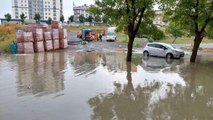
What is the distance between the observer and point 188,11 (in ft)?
74.9

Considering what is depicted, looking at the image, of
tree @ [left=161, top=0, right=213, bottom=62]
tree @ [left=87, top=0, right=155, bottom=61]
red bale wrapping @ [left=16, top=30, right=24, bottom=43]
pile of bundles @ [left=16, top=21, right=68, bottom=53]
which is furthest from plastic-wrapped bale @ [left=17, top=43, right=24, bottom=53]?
tree @ [left=161, top=0, right=213, bottom=62]

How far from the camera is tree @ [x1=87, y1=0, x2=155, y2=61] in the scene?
74.4 feet

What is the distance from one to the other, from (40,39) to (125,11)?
13.8m

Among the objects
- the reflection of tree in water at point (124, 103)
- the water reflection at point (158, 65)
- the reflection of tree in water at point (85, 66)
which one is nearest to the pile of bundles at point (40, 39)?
the reflection of tree in water at point (85, 66)

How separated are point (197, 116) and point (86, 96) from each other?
442 cm

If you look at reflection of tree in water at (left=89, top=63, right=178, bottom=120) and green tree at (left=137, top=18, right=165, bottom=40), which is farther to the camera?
green tree at (left=137, top=18, right=165, bottom=40)

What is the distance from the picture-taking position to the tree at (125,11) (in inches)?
893

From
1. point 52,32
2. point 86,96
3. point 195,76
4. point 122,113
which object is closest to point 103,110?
point 122,113

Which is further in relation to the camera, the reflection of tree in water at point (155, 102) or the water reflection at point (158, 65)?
the water reflection at point (158, 65)

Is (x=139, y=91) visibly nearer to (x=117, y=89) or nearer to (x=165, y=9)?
(x=117, y=89)

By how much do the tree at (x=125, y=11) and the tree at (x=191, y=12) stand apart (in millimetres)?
1772

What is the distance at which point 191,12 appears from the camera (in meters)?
22.8

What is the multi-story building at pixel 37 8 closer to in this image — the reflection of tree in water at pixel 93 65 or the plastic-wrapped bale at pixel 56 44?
the plastic-wrapped bale at pixel 56 44

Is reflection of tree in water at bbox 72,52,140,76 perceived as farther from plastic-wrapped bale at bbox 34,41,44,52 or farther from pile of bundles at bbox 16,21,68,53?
plastic-wrapped bale at bbox 34,41,44,52
